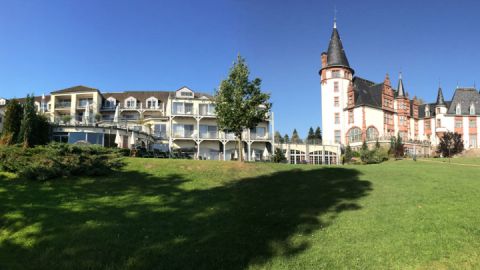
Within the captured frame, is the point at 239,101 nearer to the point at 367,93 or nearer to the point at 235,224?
the point at 235,224

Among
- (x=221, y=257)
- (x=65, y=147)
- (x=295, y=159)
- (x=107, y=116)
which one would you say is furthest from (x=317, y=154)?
(x=221, y=257)

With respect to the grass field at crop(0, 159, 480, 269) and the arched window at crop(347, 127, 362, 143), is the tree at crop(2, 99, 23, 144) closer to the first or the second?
the grass field at crop(0, 159, 480, 269)

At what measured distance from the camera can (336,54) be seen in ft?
234

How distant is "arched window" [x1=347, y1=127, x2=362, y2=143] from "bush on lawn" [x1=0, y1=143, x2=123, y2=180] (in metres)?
50.6

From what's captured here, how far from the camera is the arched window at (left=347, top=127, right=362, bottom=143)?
222 feet

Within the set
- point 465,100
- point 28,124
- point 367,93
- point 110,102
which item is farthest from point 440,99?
point 28,124

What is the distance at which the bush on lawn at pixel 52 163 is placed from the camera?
19.2 metres

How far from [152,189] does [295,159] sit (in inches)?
1790

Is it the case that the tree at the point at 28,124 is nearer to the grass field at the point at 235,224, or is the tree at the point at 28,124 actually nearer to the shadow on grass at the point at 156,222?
the grass field at the point at 235,224

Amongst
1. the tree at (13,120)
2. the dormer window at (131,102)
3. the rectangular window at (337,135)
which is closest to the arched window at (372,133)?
the rectangular window at (337,135)

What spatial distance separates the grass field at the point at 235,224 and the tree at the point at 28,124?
68.2ft

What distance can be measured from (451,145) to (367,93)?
15700 millimetres

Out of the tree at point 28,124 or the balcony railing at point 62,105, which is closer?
the tree at point 28,124

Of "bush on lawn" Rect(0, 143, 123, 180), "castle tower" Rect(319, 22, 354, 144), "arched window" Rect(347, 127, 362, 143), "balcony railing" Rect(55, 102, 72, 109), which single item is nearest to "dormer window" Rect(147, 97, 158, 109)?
"balcony railing" Rect(55, 102, 72, 109)
